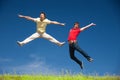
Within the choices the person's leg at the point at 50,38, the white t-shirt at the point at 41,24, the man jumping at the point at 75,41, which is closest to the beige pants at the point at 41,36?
the person's leg at the point at 50,38

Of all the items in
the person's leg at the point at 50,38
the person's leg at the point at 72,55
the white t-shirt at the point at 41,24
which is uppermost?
the white t-shirt at the point at 41,24

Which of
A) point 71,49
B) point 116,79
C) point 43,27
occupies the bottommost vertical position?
point 116,79

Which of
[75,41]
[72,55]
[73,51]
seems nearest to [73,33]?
[75,41]

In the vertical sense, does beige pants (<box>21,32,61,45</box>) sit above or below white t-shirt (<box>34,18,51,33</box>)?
below

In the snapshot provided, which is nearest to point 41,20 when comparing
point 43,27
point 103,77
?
point 43,27

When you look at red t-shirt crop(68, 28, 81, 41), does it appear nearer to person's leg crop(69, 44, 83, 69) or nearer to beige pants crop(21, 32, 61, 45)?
person's leg crop(69, 44, 83, 69)

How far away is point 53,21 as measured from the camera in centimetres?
1316

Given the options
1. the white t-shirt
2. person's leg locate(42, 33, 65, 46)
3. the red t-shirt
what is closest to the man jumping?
the red t-shirt

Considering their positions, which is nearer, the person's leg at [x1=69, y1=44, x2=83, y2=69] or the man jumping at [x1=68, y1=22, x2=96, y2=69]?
the man jumping at [x1=68, y1=22, x2=96, y2=69]

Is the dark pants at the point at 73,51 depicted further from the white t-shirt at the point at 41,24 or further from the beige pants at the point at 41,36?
the white t-shirt at the point at 41,24

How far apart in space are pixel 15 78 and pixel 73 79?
2.13 metres

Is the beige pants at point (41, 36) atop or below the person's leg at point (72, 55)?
atop

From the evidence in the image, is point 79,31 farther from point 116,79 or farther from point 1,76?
point 1,76

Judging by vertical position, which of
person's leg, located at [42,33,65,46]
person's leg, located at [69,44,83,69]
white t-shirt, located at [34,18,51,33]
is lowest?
person's leg, located at [69,44,83,69]
